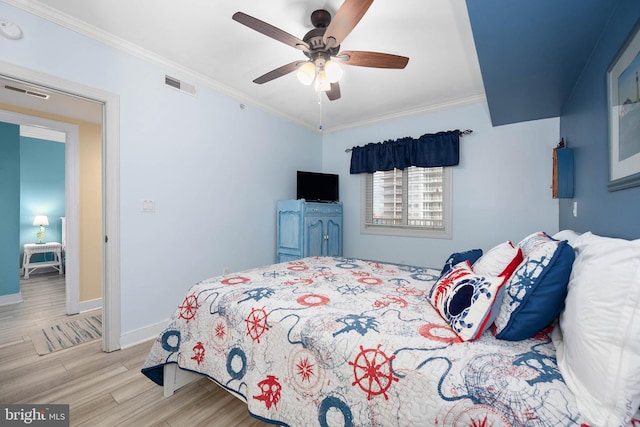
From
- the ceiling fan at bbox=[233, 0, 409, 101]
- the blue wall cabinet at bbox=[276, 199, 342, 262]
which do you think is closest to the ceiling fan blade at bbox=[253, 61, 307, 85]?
the ceiling fan at bbox=[233, 0, 409, 101]

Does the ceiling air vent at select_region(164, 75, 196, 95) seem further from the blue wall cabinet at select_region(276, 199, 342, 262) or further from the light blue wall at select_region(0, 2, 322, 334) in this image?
the blue wall cabinet at select_region(276, 199, 342, 262)

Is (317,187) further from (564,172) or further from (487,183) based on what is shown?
(564,172)

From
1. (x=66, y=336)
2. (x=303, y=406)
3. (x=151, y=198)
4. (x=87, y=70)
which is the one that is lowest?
(x=66, y=336)

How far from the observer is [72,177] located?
10.5 ft

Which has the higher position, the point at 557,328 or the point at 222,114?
the point at 222,114

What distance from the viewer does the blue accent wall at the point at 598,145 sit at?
1.26m

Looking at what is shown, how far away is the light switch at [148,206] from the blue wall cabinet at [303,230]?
164 centimetres

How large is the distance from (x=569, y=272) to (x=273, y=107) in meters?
3.61

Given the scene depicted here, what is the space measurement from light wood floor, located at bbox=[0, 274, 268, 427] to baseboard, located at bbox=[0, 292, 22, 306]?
49.8 inches

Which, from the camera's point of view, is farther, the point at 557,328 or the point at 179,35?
the point at 179,35

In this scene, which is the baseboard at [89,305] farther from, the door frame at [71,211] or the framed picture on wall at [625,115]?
the framed picture on wall at [625,115]

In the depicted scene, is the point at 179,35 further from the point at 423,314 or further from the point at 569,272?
the point at 569,272

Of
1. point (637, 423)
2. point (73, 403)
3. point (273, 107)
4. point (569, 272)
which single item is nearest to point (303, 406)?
point (637, 423)

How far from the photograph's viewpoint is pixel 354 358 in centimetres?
103
